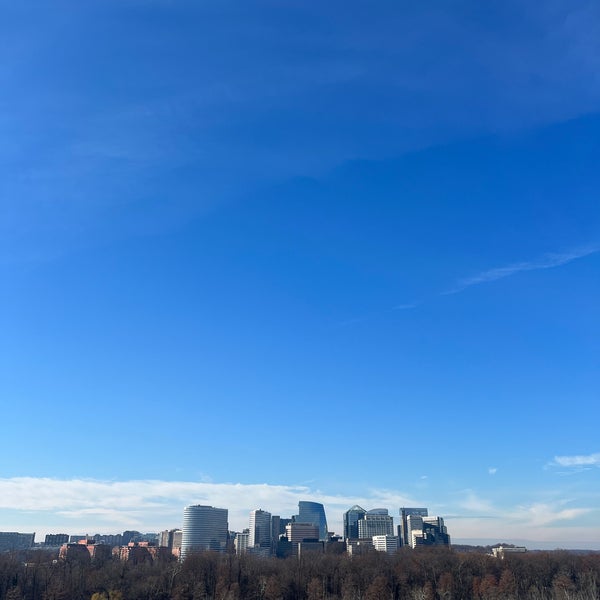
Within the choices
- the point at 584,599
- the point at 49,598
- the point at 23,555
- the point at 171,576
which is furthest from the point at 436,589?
the point at 23,555

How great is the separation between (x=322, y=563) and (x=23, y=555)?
94788mm

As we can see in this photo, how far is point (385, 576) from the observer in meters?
96.1

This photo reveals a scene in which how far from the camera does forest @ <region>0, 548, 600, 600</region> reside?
3381 inches

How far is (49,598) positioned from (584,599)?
2948 inches

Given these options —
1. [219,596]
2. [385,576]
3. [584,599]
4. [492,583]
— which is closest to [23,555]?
[219,596]

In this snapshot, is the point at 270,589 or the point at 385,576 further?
the point at 385,576

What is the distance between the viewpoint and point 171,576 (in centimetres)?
9269

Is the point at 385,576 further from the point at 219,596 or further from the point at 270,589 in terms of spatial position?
the point at 219,596

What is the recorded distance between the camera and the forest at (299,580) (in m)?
85.9

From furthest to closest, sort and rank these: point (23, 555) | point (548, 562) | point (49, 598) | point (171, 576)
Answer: point (23, 555), point (548, 562), point (171, 576), point (49, 598)

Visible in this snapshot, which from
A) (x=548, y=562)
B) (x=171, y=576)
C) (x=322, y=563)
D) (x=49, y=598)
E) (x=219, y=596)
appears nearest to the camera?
(x=49, y=598)

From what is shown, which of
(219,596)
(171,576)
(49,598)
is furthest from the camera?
(171,576)

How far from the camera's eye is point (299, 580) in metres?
95.9

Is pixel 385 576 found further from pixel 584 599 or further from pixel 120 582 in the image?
pixel 120 582
